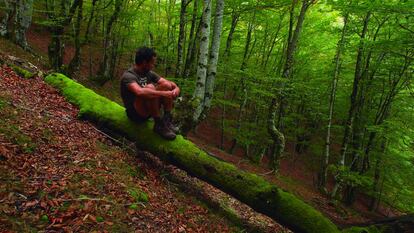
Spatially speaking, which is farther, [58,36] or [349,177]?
[349,177]

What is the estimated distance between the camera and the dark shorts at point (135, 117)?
6.20 m

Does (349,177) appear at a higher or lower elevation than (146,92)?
Result: lower

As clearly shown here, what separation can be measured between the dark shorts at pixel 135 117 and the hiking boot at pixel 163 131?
35cm

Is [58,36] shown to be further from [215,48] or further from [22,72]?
[215,48]

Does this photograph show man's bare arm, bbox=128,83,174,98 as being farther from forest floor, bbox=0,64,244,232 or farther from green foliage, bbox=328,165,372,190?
green foliage, bbox=328,165,372,190

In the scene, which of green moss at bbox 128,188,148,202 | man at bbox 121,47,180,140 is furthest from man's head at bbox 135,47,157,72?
green moss at bbox 128,188,148,202

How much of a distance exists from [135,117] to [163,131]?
701 mm

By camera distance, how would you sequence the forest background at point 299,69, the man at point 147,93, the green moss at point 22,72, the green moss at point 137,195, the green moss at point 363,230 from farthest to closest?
the forest background at point 299,69
the green moss at point 22,72
the man at point 147,93
the green moss at point 363,230
the green moss at point 137,195

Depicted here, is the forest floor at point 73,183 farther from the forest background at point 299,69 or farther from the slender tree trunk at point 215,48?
the slender tree trunk at point 215,48

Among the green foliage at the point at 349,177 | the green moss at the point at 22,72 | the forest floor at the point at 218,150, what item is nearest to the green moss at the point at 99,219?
the green moss at the point at 22,72

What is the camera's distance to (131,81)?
5.62 m

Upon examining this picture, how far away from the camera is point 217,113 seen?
29.2m

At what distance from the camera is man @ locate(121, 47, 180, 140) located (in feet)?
18.1

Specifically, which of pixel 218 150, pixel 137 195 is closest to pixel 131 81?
pixel 137 195
